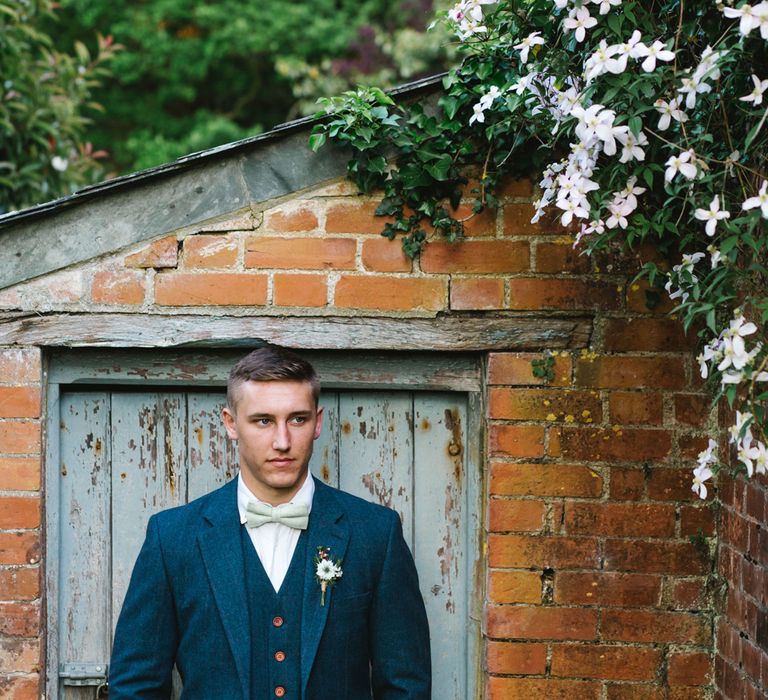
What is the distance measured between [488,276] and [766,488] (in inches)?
37.8

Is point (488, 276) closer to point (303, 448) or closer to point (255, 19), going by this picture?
point (303, 448)

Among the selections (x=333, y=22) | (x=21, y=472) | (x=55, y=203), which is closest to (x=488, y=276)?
(x=55, y=203)

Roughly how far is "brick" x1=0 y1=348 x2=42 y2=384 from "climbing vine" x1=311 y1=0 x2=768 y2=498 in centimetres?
106

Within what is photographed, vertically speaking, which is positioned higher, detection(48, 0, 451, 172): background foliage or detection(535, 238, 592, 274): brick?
detection(48, 0, 451, 172): background foliage

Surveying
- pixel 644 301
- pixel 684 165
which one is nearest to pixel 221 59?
pixel 644 301

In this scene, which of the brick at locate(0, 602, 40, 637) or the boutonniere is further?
the brick at locate(0, 602, 40, 637)

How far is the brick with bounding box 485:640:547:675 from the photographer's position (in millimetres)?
2803

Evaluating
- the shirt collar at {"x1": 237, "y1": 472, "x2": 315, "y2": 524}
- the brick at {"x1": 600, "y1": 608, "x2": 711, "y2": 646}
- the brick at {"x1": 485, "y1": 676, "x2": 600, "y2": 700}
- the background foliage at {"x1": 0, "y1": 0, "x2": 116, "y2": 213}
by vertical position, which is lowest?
the brick at {"x1": 485, "y1": 676, "x2": 600, "y2": 700}

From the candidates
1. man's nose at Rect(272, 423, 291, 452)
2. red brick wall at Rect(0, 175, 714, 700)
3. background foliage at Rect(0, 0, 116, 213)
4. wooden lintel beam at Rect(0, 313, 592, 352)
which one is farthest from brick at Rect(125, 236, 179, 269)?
background foliage at Rect(0, 0, 116, 213)

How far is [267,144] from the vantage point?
2760 mm

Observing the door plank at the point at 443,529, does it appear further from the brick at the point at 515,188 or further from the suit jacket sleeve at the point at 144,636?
the suit jacket sleeve at the point at 144,636

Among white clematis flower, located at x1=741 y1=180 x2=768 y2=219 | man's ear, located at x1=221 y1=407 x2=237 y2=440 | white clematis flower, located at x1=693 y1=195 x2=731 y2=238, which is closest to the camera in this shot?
white clematis flower, located at x1=741 y1=180 x2=768 y2=219

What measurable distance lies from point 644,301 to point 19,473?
192 centimetres

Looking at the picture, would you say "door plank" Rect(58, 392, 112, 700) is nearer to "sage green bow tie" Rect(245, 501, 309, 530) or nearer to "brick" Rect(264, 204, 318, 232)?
"sage green bow tie" Rect(245, 501, 309, 530)
